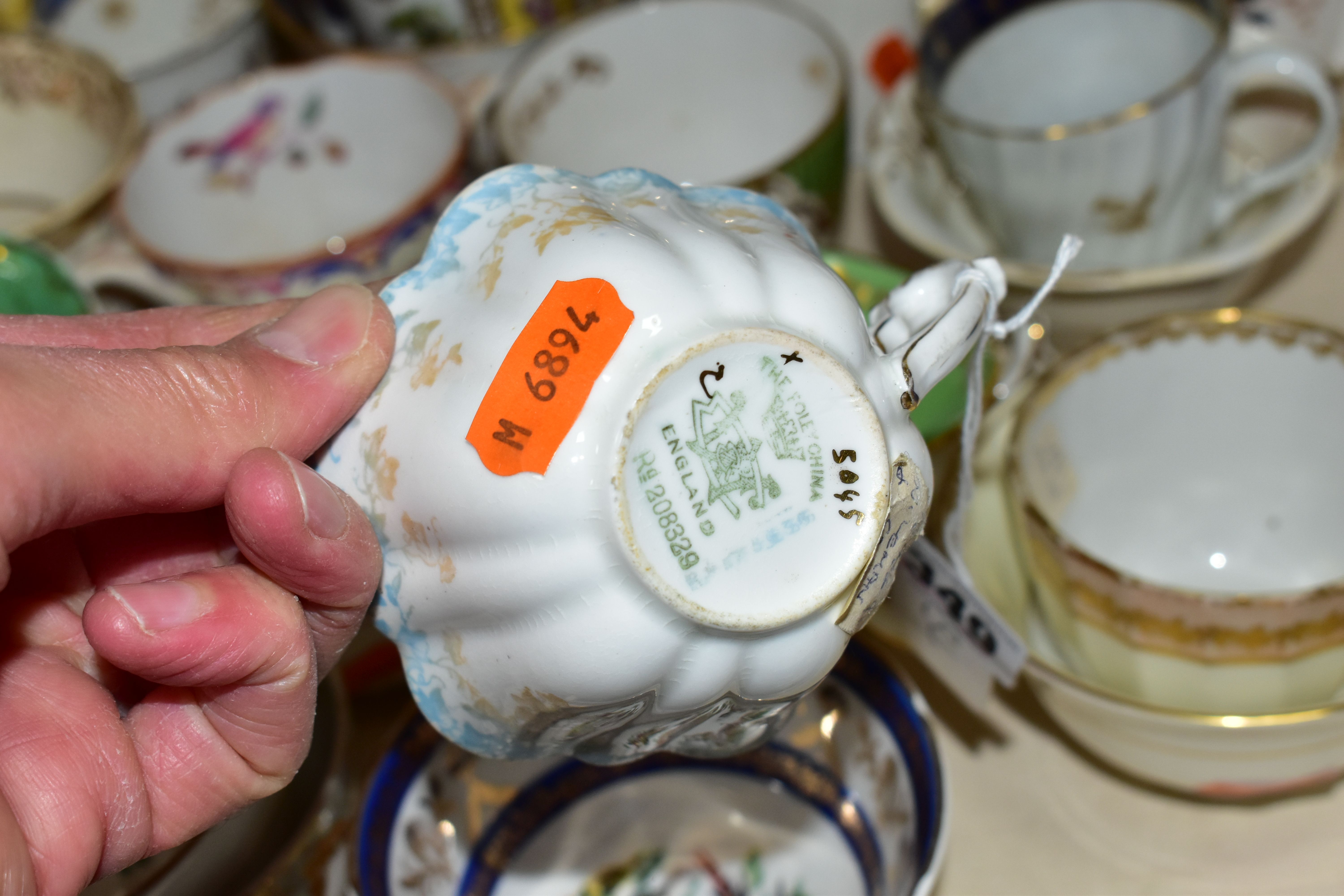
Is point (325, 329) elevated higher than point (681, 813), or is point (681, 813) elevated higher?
point (325, 329)

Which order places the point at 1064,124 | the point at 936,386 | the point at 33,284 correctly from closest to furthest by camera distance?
the point at 936,386
the point at 33,284
the point at 1064,124

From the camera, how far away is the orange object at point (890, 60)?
39.9 inches

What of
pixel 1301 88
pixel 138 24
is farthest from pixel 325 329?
pixel 138 24

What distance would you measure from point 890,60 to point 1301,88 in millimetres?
318

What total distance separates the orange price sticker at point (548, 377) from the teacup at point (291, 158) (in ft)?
1.96

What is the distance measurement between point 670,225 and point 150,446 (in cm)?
20

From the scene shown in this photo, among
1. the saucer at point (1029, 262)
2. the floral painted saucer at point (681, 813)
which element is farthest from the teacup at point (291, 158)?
the floral painted saucer at point (681, 813)

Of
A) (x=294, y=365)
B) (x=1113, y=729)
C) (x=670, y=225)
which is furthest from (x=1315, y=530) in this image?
(x=294, y=365)

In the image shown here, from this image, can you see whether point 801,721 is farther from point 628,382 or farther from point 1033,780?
point 628,382

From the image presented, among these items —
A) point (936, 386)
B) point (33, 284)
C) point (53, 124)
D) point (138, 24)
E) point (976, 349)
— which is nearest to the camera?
point (976, 349)

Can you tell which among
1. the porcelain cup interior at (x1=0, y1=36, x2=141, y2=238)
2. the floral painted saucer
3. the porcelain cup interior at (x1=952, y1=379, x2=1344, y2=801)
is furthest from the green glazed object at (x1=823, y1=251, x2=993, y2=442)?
the porcelain cup interior at (x1=0, y1=36, x2=141, y2=238)

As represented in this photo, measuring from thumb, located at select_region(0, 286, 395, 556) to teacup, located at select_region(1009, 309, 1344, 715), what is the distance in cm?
35

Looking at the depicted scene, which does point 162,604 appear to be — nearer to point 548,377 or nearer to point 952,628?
point 548,377

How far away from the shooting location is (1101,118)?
2.68 ft
